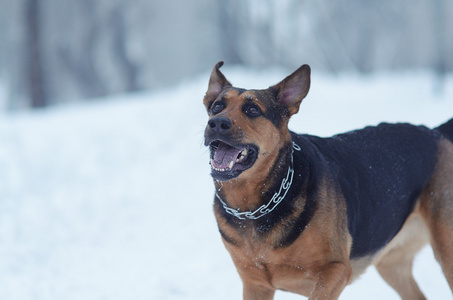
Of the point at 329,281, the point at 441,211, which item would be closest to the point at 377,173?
the point at 441,211

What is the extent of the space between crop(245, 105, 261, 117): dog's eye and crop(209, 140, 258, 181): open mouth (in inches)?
10.8

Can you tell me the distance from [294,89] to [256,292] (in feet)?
5.13

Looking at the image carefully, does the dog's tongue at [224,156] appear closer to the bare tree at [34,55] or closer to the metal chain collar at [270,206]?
the metal chain collar at [270,206]

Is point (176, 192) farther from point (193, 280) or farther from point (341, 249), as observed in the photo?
point (341, 249)

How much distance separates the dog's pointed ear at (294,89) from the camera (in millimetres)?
3939

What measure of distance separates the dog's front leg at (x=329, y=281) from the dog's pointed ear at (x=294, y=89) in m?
1.18

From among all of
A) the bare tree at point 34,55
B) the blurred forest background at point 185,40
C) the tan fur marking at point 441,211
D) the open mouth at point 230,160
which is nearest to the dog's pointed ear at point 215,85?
the open mouth at point 230,160

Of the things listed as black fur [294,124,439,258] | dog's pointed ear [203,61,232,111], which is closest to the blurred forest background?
black fur [294,124,439,258]

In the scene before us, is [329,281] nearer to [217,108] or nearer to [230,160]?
[230,160]

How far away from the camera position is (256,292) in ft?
13.0

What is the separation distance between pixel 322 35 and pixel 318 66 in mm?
2349

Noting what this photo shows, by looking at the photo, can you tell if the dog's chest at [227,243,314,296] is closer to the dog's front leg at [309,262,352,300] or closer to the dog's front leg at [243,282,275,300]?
the dog's front leg at [309,262,352,300]

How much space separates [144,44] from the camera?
28844 mm

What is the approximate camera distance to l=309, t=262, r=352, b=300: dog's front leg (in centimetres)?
348
